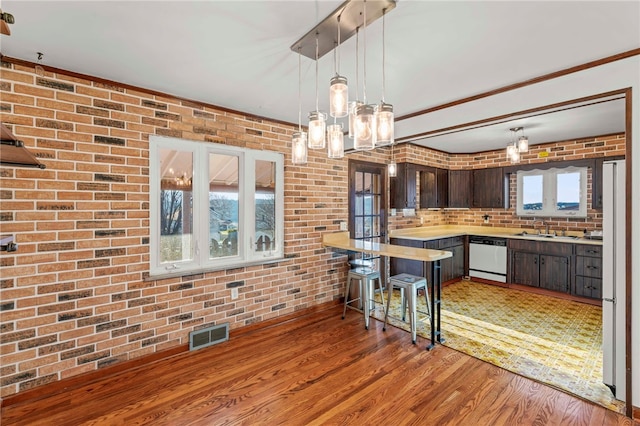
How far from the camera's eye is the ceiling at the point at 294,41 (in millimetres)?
1606

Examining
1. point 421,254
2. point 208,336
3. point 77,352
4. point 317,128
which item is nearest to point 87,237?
point 77,352

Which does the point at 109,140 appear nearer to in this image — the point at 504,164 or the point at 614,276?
the point at 614,276

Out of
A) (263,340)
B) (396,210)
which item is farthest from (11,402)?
(396,210)

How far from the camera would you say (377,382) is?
8.04ft

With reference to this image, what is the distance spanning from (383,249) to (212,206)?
1.97 meters

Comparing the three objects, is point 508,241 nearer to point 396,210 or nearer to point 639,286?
point 396,210

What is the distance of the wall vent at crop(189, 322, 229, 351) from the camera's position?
2996 mm

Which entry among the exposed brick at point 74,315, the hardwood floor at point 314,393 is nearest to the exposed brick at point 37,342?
the exposed brick at point 74,315

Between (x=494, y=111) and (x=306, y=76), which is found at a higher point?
(x=306, y=76)

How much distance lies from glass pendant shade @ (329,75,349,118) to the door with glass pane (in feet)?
9.47

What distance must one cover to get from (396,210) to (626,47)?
136 inches

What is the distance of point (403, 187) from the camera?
503 cm

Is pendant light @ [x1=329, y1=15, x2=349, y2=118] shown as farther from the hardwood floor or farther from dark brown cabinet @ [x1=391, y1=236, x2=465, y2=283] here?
dark brown cabinet @ [x1=391, y1=236, x2=465, y2=283]

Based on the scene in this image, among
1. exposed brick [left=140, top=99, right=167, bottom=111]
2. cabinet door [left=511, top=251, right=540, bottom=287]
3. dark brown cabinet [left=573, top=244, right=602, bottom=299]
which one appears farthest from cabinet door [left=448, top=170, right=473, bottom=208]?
exposed brick [left=140, top=99, right=167, bottom=111]
